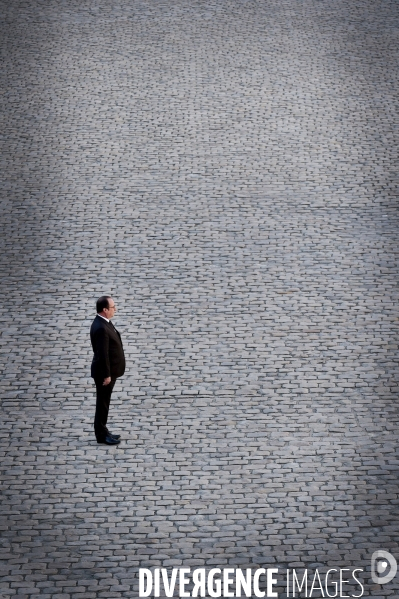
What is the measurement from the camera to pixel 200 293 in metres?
12.5

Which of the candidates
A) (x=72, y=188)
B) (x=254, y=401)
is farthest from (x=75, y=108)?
(x=254, y=401)

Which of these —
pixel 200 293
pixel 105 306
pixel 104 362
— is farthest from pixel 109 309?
pixel 200 293

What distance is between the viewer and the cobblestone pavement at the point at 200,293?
8812mm

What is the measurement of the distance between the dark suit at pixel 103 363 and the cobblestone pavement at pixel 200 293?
311 mm

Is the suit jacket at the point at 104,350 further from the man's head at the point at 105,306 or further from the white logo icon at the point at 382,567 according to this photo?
the white logo icon at the point at 382,567

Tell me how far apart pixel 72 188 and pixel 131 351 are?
14.8 feet

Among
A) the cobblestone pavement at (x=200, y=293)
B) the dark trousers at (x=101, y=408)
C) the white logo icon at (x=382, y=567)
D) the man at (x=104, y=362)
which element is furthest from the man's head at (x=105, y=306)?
the white logo icon at (x=382, y=567)

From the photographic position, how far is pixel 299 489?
924 cm

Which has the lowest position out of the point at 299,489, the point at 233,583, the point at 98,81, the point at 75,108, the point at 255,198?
the point at 233,583

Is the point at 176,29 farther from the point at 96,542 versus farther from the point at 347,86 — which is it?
the point at 96,542

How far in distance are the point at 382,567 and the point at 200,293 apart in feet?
16.8

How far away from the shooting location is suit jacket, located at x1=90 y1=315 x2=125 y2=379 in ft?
32.2

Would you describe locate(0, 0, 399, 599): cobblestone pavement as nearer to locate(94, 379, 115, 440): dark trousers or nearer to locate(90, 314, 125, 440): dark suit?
locate(94, 379, 115, 440): dark trousers

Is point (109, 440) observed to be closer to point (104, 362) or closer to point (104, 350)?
point (104, 362)
